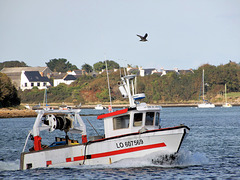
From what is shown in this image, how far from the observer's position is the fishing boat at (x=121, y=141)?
2503 cm

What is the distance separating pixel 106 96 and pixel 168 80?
2625cm

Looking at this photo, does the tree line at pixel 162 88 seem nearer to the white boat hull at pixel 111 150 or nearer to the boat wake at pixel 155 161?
the boat wake at pixel 155 161

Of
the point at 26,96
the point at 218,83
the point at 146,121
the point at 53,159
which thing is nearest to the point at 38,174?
the point at 53,159

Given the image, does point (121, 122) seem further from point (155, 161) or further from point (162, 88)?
point (162, 88)

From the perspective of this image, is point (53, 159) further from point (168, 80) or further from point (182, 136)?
point (168, 80)

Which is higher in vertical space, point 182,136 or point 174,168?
point 182,136

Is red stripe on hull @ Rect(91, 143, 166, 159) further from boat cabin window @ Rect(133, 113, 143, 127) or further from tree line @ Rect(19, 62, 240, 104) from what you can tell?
tree line @ Rect(19, 62, 240, 104)

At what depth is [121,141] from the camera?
2542cm

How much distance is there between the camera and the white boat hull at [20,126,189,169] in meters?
25.0

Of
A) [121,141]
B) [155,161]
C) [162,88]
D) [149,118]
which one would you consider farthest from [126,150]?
[162,88]

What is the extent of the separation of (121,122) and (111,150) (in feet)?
6.19

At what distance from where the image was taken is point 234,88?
16525 centimetres

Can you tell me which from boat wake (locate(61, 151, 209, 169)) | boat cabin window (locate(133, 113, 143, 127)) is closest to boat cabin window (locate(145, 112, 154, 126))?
boat cabin window (locate(133, 113, 143, 127))

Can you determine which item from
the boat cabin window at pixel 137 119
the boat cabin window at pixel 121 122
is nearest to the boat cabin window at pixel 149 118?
the boat cabin window at pixel 137 119
